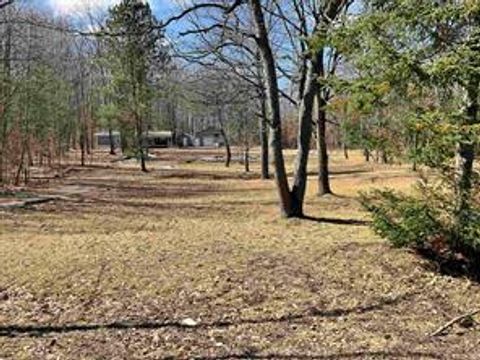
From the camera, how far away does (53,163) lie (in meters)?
32.2

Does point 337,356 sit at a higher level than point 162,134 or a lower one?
lower

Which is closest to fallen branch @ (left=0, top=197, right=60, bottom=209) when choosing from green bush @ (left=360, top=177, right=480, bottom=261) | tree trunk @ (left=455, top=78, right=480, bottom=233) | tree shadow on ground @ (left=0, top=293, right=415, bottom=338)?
tree shadow on ground @ (left=0, top=293, right=415, bottom=338)

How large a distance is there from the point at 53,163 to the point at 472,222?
2870 cm

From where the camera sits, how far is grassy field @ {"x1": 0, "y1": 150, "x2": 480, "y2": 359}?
5129 mm

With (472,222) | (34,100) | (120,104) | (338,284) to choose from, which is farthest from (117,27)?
(120,104)

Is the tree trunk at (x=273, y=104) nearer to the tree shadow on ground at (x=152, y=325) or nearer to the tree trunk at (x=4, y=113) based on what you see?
the tree shadow on ground at (x=152, y=325)

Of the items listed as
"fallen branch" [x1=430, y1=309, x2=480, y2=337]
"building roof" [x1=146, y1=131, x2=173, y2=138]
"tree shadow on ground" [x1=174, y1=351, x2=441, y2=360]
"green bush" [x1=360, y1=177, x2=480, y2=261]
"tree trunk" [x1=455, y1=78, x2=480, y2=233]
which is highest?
"building roof" [x1=146, y1=131, x2=173, y2=138]

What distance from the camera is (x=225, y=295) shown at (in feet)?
21.1

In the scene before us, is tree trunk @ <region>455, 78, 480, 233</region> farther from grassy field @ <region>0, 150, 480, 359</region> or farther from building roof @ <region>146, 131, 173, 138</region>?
building roof @ <region>146, 131, 173, 138</region>

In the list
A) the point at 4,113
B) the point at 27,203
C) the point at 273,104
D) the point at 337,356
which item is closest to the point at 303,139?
the point at 273,104

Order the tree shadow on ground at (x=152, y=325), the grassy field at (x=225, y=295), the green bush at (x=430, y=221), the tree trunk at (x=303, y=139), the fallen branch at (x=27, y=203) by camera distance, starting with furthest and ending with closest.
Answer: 1. the fallen branch at (x=27, y=203)
2. the tree trunk at (x=303, y=139)
3. the green bush at (x=430, y=221)
4. the tree shadow on ground at (x=152, y=325)
5. the grassy field at (x=225, y=295)

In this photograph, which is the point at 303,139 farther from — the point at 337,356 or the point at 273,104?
the point at 337,356

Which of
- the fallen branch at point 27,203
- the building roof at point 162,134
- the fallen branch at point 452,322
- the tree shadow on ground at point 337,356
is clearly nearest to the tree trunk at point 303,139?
the fallen branch at point 452,322

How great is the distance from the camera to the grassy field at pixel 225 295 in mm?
5129
